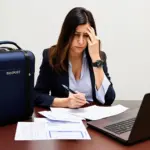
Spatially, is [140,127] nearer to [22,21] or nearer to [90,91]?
→ [90,91]

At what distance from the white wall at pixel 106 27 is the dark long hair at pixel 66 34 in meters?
0.73

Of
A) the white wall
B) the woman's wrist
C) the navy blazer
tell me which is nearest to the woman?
the navy blazer

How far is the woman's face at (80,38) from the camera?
173 centimetres

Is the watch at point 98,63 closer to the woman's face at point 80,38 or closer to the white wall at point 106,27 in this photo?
the woman's face at point 80,38

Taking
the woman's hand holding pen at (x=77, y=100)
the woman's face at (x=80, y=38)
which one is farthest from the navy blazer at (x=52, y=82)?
the woman's hand holding pen at (x=77, y=100)

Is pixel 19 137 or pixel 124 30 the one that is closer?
pixel 19 137

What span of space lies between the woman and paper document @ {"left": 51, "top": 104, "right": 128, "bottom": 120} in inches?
8.6

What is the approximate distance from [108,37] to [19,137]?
1.68 m

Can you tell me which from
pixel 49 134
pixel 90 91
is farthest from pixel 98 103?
pixel 49 134

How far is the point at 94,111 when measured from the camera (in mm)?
1397

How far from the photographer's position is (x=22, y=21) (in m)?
2.50

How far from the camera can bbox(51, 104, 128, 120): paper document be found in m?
1.32

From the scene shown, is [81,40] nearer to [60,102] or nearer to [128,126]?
[60,102]

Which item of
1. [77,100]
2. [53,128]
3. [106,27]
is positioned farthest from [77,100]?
[106,27]
